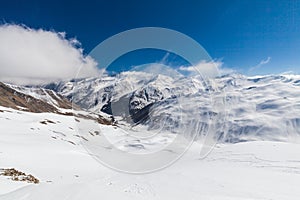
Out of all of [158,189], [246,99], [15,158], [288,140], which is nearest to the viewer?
[158,189]

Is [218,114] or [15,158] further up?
[218,114]

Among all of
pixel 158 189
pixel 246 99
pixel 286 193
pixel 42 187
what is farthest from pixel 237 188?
pixel 246 99

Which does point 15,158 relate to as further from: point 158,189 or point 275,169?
point 275,169

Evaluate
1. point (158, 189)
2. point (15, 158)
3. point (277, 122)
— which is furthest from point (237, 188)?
point (277, 122)

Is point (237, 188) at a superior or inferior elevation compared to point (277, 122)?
inferior

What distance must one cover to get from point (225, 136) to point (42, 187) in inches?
2714

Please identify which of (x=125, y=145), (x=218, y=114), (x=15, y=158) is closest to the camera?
(x=15, y=158)

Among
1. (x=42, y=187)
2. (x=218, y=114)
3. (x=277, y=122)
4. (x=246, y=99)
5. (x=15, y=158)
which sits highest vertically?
(x=246, y=99)

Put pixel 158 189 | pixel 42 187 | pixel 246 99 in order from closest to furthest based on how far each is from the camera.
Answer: pixel 42 187 → pixel 158 189 → pixel 246 99

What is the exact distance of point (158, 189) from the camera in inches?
634

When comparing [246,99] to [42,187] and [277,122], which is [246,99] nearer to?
[277,122]

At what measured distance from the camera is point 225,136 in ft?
251

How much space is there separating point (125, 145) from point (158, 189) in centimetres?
3917

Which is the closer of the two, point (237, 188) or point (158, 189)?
point (158, 189)
